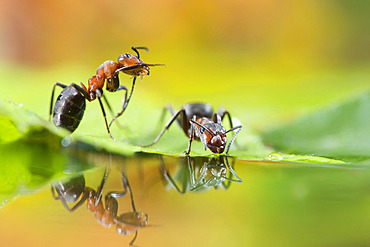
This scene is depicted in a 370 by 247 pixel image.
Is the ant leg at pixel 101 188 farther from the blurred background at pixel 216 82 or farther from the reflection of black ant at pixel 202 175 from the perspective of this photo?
the reflection of black ant at pixel 202 175

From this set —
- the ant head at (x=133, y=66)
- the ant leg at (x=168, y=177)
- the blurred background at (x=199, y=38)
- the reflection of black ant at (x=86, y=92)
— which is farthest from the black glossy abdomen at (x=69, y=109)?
the blurred background at (x=199, y=38)

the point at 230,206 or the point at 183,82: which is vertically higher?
the point at 183,82

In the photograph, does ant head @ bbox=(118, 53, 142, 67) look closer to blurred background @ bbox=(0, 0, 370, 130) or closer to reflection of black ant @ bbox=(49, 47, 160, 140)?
reflection of black ant @ bbox=(49, 47, 160, 140)

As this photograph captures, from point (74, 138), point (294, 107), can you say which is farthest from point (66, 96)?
point (294, 107)

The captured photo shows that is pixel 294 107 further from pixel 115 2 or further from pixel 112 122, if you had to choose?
pixel 115 2

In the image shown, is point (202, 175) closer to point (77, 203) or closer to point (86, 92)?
point (77, 203)

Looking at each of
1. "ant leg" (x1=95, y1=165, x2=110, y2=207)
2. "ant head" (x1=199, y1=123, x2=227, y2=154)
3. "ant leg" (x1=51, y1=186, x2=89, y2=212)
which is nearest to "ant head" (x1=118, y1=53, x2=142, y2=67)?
"ant head" (x1=199, y1=123, x2=227, y2=154)
